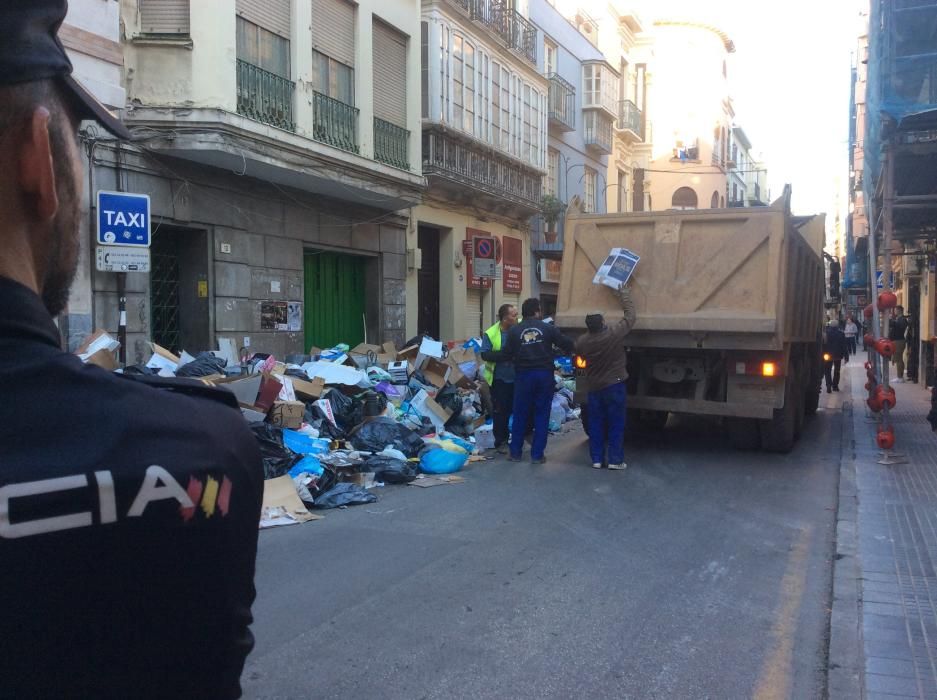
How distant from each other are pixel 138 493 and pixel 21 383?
0.61 feet

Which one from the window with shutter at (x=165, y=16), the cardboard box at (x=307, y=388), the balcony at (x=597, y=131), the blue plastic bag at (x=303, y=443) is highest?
the balcony at (x=597, y=131)

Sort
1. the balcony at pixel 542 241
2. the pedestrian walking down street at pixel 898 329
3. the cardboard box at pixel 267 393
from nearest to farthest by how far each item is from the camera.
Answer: the cardboard box at pixel 267 393 < the pedestrian walking down street at pixel 898 329 < the balcony at pixel 542 241

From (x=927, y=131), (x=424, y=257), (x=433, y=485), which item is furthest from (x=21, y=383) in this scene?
(x=424, y=257)

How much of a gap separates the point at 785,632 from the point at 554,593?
4.24ft

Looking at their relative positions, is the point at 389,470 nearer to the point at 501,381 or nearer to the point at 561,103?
the point at 501,381

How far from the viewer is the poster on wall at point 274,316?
14.0 m

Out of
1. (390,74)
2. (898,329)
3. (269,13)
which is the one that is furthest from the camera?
(898,329)

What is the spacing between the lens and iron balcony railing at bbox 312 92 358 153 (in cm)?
1412

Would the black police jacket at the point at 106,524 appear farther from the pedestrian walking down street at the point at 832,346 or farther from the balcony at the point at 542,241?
the balcony at the point at 542,241

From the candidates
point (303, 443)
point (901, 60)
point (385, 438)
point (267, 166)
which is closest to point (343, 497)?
point (303, 443)

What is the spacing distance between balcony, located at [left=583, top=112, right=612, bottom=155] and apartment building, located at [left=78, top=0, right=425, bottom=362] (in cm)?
1266

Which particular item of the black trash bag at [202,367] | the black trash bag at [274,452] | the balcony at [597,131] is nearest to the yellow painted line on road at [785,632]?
the black trash bag at [274,452]

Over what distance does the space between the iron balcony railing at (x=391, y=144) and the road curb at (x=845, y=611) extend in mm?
10616

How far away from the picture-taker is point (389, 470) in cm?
850
